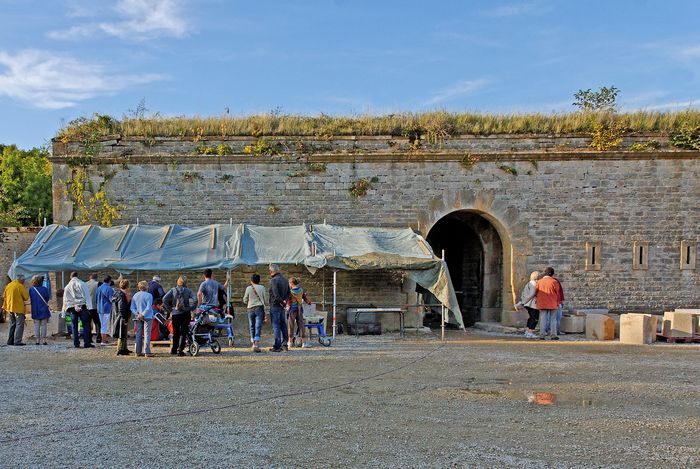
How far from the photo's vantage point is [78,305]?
1091 cm

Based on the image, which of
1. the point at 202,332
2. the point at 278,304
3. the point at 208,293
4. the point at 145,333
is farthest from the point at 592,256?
the point at 145,333

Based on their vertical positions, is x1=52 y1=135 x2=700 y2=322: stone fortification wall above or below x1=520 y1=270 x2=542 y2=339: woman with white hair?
above

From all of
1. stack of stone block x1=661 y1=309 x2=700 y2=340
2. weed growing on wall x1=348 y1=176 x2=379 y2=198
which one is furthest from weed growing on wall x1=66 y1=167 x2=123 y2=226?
stack of stone block x1=661 y1=309 x2=700 y2=340

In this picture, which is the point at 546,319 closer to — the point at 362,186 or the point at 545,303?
the point at 545,303

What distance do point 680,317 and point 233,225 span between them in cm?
983

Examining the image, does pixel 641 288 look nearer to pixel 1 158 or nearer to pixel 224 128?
pixel 224 128

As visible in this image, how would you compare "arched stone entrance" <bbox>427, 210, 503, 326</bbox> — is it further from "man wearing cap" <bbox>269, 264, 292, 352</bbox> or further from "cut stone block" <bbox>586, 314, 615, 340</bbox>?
"man wearing cap" <bbox>269, 264, 292, 352</bbox>

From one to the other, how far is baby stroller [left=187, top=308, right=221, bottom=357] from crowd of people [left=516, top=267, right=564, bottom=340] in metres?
6.78

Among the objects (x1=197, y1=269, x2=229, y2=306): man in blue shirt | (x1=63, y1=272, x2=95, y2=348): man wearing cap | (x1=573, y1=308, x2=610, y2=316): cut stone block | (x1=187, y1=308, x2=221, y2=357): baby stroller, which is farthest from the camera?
(x1=573, y1=308, x2=610, y2=316): cut stone block

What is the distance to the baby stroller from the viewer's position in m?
10.1

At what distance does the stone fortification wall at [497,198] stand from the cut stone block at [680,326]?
2313 millimetres

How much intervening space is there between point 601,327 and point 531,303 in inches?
59.7

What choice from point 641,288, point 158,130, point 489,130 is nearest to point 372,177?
point 489,130

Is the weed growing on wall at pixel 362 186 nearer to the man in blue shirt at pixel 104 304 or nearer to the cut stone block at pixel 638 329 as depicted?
the man in blue shirt at pixel 104 304
